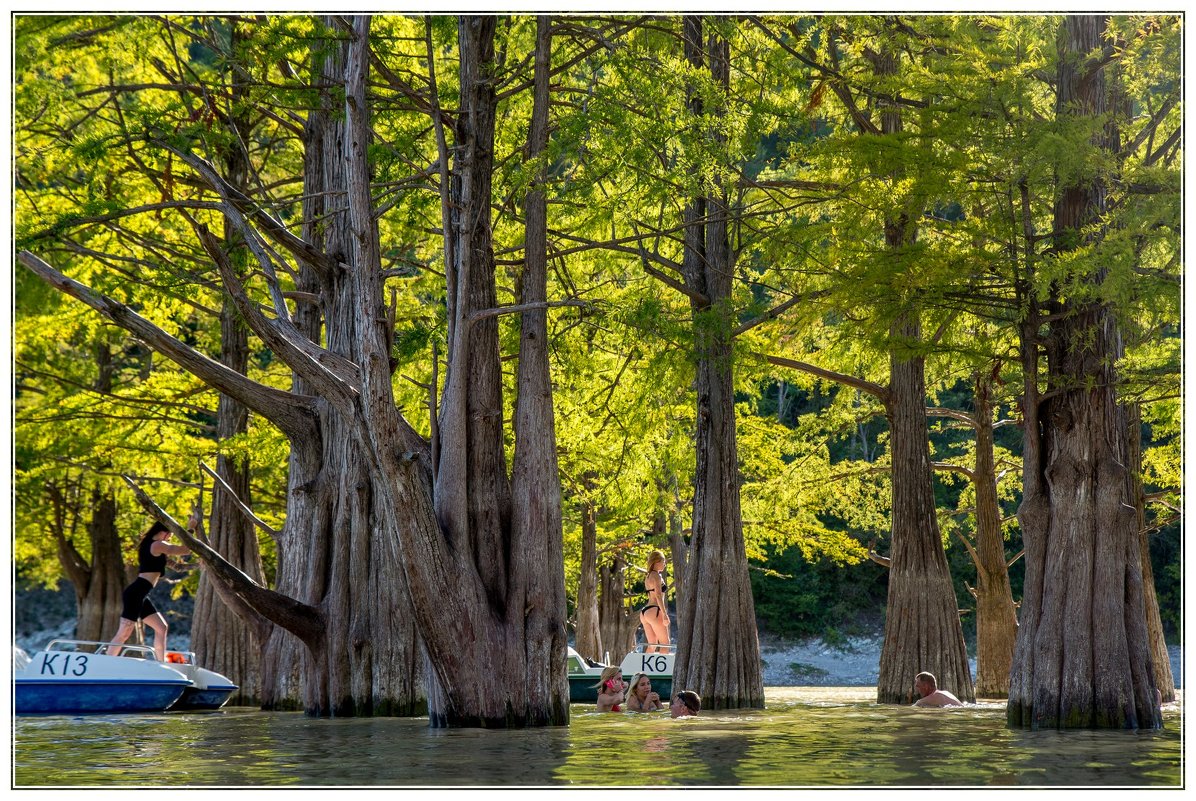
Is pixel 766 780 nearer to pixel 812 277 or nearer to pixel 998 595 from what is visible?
pixel 812 277

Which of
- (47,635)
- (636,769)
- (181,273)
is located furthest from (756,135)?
(47,635)

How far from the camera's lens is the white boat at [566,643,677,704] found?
23.3m

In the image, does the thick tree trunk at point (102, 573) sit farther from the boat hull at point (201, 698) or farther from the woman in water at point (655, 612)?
the woman in water at point (655, 612)

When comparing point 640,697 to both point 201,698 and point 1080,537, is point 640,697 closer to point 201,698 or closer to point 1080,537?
point 201,698

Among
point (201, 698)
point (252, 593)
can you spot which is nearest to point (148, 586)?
point (201, 698)

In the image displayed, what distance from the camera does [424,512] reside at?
13.7 meters

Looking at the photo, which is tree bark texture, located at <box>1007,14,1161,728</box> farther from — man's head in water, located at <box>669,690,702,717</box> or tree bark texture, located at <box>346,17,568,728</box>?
tree bark texture, located at <box>346,17,568,728</box>

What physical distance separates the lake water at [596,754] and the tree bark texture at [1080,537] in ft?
1.90

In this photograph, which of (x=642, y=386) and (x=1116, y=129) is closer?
(x=1116, y=129)

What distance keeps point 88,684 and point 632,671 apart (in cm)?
880

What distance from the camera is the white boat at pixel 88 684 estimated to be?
18.5 metres

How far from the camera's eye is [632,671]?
23766mm

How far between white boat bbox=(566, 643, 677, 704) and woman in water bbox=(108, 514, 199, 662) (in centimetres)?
650

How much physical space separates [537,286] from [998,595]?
12.3 metres
